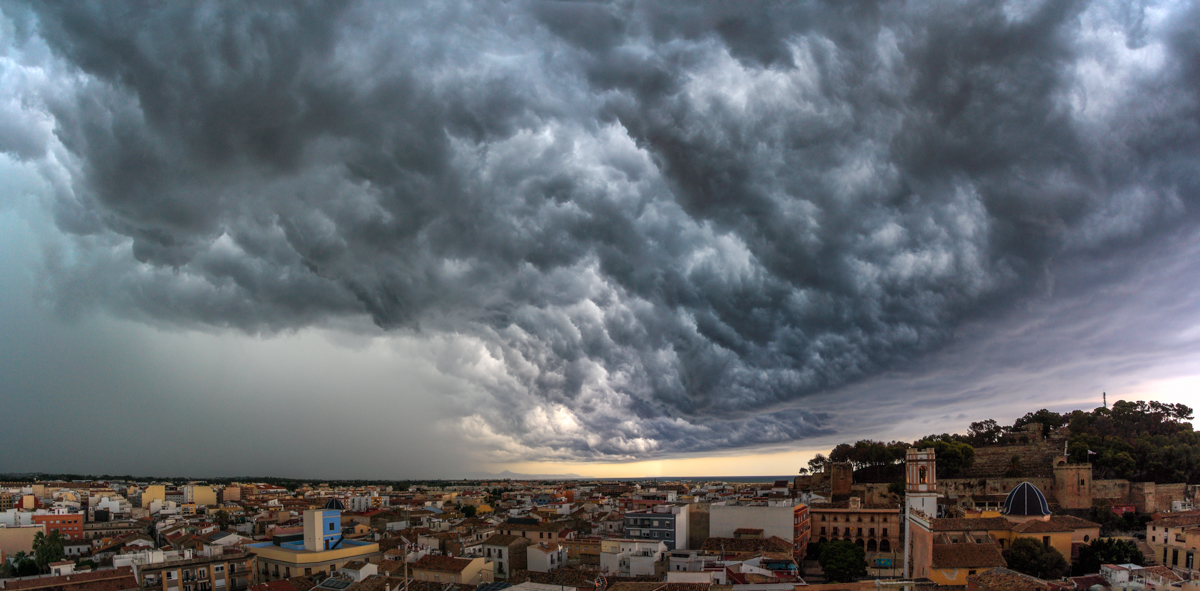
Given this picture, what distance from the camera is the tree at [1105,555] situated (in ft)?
149

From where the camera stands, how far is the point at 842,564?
4822 centimetres

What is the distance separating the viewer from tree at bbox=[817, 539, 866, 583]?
157ft

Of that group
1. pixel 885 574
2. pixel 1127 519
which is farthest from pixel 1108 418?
pixel 885 574

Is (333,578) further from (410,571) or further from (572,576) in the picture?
(572,576)

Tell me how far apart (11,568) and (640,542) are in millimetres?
50622

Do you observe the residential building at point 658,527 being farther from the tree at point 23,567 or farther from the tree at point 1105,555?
the tree at point 23,567

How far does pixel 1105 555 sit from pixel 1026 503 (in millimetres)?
13380

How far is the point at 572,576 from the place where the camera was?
41594mm

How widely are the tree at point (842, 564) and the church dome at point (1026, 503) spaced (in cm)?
1691

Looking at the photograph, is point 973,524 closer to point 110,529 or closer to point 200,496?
point 110,529

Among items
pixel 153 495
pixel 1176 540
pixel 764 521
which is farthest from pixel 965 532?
pixel 153 495

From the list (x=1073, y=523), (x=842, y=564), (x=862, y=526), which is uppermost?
(x=1073, y=523)

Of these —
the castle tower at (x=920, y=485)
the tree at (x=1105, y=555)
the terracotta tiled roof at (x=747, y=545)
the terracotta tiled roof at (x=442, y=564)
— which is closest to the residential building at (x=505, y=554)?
the terracotta tiled roof at (x=442, y=564)

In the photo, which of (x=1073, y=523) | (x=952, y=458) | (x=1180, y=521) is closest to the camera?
(x=1180, y=521)
